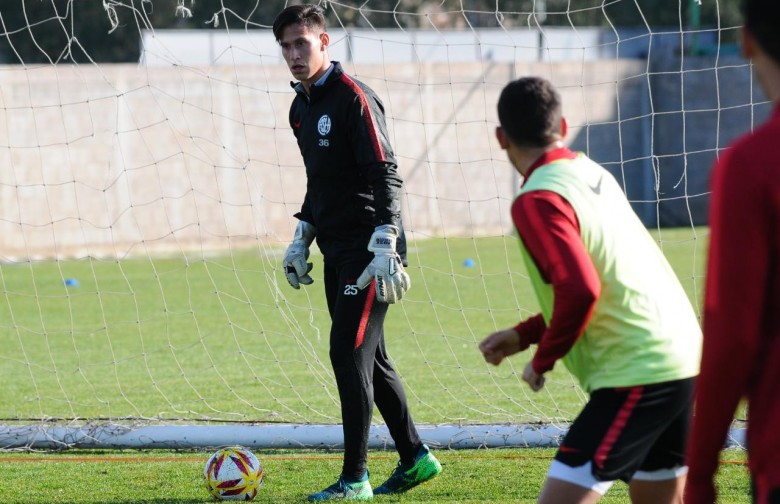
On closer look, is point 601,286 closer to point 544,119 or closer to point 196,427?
point 544,119

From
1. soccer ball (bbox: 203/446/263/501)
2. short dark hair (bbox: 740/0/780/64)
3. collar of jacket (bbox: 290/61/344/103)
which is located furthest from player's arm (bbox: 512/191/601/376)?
soccer ball (bbox: 203/446/263/501)

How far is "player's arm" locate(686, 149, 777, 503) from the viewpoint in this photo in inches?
73.7

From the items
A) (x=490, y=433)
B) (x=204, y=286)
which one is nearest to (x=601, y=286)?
(x=490, y=433)

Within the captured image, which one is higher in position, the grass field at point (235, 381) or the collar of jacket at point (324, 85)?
the collar of jacket at point (324, 85)

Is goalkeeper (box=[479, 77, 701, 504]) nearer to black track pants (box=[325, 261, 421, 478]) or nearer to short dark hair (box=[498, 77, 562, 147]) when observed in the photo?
short dark hair (box=[498, 77, 562, 147])

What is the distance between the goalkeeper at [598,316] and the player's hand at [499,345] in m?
0.15

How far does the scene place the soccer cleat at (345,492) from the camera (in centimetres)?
464

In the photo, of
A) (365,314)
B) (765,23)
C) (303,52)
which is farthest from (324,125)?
(765,23)

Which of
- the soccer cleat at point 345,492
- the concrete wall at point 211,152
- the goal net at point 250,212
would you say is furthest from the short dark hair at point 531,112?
the concrete wall at point 211,152

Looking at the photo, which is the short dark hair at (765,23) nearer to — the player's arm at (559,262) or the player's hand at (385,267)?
the player's arm at (559,262)

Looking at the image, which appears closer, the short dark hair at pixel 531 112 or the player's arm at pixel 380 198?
the short dark hair at pixel 531 112

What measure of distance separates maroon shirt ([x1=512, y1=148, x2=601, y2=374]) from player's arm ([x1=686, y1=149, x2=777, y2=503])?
2.42 feet

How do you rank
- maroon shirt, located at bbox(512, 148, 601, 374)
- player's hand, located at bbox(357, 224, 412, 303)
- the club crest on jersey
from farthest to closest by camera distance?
the club crest on jersey < player's hand, located at bbox(357, 224, 412, 303) < maroon shirt, located at bbox(512, 148, 601, 374)

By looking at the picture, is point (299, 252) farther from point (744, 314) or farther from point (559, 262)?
point (744, 314)
